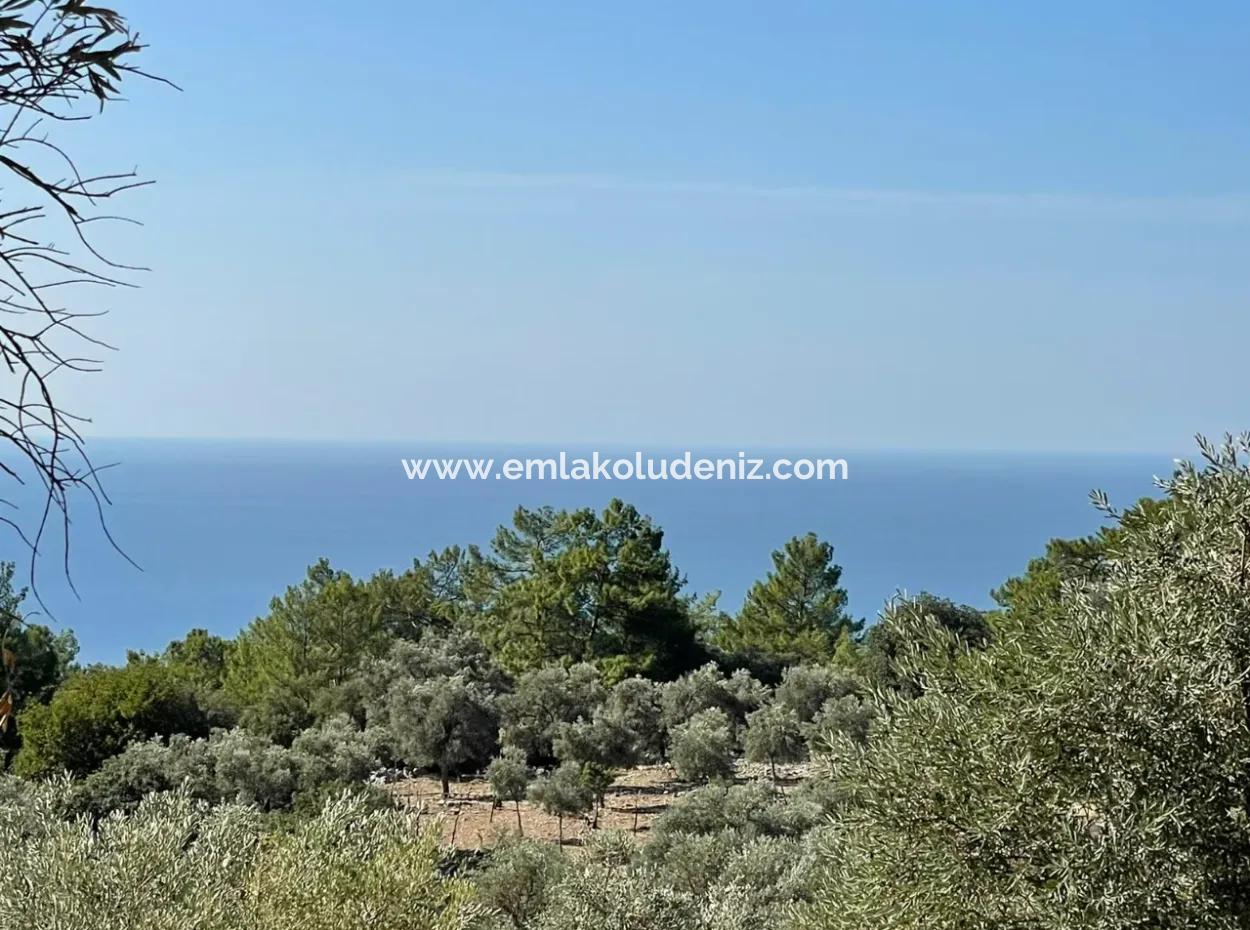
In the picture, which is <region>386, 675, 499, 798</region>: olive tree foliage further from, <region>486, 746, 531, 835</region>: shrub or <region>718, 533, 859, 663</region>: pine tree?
<region>718, 533, 859, 663</region>: pine tree

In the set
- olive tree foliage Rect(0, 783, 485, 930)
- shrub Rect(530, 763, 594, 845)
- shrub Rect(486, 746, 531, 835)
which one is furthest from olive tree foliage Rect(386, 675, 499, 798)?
olive tree foliage Rect(0, 783, 485, 930)

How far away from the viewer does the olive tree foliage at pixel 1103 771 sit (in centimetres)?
553

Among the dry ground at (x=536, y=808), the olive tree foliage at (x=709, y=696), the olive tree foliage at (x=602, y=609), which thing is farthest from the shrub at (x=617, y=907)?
the olive tree foliage at (x=602, y=609)

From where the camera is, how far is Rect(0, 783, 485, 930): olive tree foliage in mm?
7543

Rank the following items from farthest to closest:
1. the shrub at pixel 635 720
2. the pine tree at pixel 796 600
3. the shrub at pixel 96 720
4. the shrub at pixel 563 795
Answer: the pine tree at pixel 796 600
the shrub at pixel 635 720
the shrub at pixel 96 720
the shrub at pixel 563 795

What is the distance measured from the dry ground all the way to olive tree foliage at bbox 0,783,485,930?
12.5 meters

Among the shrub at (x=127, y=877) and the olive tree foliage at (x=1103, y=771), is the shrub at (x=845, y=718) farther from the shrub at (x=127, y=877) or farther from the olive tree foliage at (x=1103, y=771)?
the olive tree foliage at (x=1103, y=771)

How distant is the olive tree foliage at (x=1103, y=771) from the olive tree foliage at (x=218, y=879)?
3.24 m

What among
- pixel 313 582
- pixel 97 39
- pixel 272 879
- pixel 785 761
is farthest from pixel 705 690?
pixel 97 39

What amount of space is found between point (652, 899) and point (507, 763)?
47.8 feet

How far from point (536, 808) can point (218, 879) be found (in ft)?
63.0

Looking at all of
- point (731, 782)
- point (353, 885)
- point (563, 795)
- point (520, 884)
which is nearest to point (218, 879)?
point (353, 885)

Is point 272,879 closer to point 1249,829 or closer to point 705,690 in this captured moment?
point 1249,829

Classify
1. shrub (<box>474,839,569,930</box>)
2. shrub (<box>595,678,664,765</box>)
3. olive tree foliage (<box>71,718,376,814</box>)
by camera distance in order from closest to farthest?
1. shrub (<box>474,839,569,930</box>)
2. olive tree foliage (<box>71,718,376,814</box>)
3. shrub (<box>595,678,664,765</box>)
